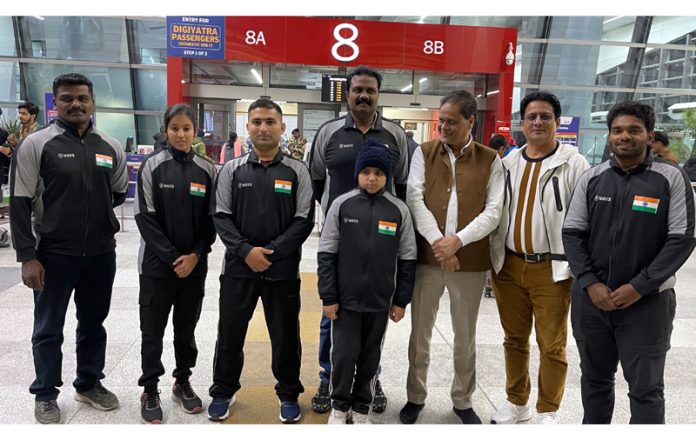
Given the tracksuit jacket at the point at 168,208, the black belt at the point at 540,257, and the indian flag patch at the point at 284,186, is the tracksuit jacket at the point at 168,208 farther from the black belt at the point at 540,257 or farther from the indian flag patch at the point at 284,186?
the black belt at the point at 540,257

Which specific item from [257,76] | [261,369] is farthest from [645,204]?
[257,76]

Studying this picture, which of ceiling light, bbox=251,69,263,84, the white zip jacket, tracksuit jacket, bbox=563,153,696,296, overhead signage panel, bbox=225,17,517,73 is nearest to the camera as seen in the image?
tracksuit jacket, bbox=563,153,696,296

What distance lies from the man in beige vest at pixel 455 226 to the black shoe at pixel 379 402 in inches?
6.9

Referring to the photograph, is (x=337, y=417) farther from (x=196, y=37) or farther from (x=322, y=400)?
(x=196, y=37)

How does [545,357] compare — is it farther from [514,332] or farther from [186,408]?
[186,408]

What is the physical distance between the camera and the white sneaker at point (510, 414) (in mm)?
2709

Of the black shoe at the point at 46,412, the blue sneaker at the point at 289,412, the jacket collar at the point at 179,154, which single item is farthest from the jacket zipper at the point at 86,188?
the blue sneaker at the point at 289,412

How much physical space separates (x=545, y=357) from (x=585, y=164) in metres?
→ 1.02

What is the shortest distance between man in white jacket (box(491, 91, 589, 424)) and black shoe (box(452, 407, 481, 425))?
0.13 m

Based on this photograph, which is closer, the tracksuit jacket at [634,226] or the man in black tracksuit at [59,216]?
the tracksuit jacket at [634,226]

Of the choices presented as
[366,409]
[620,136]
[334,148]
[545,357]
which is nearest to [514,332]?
[545,357]

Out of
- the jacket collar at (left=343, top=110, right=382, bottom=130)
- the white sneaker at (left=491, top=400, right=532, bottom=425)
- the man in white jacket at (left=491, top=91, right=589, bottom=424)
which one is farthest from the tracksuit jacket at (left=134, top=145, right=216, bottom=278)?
the white sneaker at (left=491, top=400, right=532, bottom=425)

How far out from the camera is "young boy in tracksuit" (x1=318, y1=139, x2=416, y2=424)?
2490 millimetres

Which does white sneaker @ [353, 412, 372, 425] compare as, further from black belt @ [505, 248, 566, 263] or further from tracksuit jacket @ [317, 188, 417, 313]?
black belt @ [505, 248, 566, 263]
